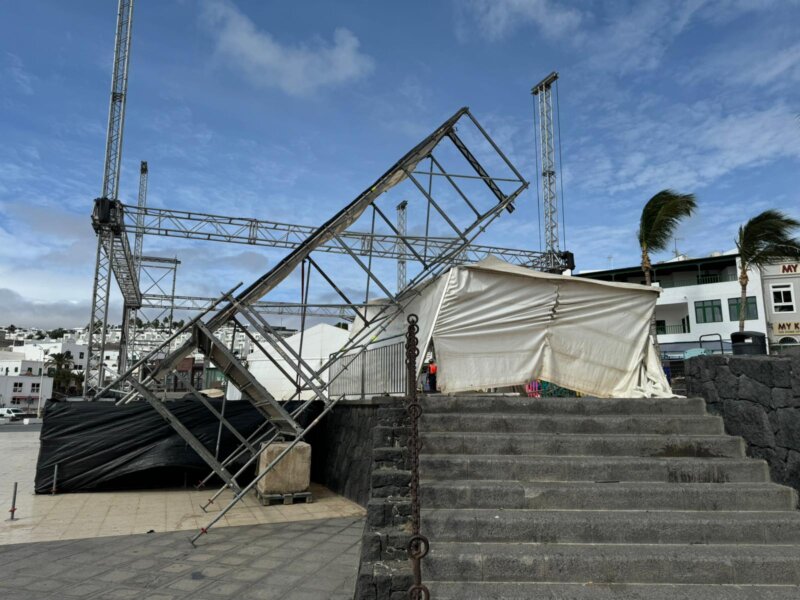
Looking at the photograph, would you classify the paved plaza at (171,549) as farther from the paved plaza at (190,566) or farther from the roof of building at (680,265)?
the roof of building at (680,265)

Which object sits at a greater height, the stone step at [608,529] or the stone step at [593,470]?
the stone step at [593,470]

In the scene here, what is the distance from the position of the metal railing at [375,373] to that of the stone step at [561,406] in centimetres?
195

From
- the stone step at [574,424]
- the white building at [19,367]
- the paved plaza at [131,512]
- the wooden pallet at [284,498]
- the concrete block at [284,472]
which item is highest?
the white building at [19,367]

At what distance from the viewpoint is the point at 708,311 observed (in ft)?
101

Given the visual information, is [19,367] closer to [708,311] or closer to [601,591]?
[708,311]

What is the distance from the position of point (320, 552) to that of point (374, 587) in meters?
2.31

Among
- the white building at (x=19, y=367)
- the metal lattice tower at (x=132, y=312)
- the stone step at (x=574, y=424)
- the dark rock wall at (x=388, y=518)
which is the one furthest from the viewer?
the white building at (x=19, y=367)

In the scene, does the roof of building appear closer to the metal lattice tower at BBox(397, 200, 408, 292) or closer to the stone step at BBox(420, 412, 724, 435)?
the metal lattice tower at BBox(397, 200, 408, 292)

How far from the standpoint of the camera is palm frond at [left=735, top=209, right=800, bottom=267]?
13.8 metres

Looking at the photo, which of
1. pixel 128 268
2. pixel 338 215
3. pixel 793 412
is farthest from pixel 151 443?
pixel 128 268

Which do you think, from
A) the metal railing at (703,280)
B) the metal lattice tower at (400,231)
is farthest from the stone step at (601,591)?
the metal railing at (703,280)

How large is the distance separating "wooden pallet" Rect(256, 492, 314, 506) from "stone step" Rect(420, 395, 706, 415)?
405 cm

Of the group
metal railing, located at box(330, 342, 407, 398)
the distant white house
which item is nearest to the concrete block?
metal railing, located at box(330, 342, 407, 398)

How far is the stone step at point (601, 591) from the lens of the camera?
3.23m
